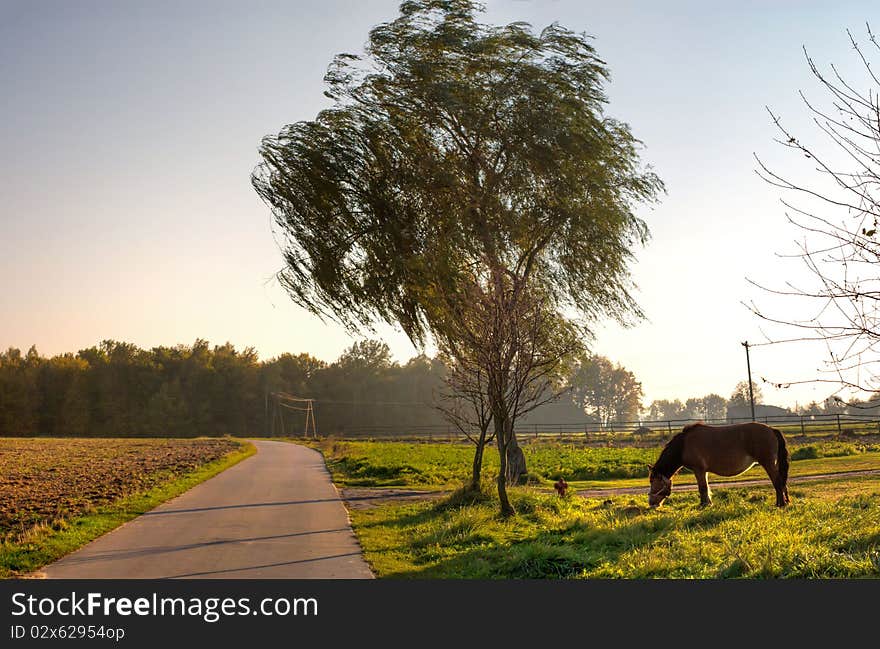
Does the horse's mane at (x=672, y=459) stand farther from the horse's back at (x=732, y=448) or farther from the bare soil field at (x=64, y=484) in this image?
the bare soil field at (x=64, y=484)

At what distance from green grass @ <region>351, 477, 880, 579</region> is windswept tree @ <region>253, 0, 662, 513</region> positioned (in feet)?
19.3

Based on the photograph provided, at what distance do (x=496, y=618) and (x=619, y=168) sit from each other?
15682 millimetres

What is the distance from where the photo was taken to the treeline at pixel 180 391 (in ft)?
322

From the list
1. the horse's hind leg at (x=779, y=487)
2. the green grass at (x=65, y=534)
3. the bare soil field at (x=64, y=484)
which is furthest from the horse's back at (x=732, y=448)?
the bare soil field at (x=64, y=484)

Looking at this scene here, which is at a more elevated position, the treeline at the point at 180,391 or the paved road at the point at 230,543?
the treeline at the point at 180,391

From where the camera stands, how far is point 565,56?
19.8 metres

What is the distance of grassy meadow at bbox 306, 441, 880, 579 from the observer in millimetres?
7539

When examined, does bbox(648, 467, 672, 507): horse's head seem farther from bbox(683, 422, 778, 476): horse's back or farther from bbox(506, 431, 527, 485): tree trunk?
bbox(506, 431, 527, 485): tree trunk

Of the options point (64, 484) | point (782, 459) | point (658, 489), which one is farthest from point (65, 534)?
point (782, 459)

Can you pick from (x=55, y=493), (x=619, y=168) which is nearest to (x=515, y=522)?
(x=619, y=168)

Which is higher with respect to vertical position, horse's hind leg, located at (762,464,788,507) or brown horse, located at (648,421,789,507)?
brown horse, located at (648,421,789,507)

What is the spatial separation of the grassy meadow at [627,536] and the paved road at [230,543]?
1.87 ft

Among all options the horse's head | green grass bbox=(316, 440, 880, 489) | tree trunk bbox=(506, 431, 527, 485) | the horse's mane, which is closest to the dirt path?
green grass bbox=(316, 440, 880, 489)

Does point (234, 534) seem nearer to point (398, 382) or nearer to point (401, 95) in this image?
point (401, 95)
